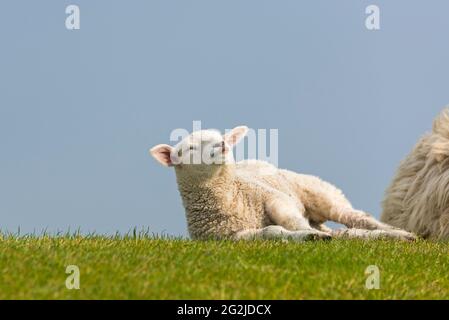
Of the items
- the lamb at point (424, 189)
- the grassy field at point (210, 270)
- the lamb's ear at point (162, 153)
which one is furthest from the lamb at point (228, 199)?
the grassy field at point (210, 270)

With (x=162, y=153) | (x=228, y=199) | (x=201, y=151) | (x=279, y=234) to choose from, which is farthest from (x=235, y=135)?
(x=279, y=234)

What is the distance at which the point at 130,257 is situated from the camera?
346 inches

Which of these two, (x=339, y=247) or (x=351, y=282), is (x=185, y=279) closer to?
(x=351, y=282)

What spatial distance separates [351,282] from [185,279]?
5.36 ft

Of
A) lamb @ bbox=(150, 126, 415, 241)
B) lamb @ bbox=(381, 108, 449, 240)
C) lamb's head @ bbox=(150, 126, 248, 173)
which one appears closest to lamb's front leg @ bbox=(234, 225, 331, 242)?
lamb @ bbox=(150, 126, 415, 241)

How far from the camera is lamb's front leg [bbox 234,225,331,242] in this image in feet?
37.6

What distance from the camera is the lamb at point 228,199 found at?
11844mm

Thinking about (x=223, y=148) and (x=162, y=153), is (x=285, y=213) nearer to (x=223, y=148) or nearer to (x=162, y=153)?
(x=223, y=148)

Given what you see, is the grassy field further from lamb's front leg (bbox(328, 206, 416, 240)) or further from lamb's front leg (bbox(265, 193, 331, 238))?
lamb's front leg (bbox(328, 206, 416, 240))

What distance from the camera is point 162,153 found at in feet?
40.0

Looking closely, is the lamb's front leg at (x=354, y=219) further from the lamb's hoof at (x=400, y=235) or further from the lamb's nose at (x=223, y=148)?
the lamb's nose at (x=223, y=148)

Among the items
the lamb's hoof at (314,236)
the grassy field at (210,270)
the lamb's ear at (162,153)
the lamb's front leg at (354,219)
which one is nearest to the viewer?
the grassy field at (210,270)

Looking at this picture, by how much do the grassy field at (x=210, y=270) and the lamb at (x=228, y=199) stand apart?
142cm
